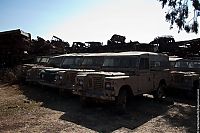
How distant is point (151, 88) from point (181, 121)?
7.18 feet

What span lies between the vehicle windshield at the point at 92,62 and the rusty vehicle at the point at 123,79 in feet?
1.16

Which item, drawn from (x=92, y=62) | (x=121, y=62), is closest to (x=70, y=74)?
(x=92, y=62)

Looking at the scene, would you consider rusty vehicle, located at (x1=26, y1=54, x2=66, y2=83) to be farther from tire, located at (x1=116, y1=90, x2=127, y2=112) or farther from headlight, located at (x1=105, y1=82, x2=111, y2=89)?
tire, located at (x1=116, y1=90, x2=127, y2=112)

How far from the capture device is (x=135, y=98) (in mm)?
11648

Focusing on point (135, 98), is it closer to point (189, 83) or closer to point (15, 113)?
point (189, 83)

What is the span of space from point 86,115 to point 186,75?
551 centimetres

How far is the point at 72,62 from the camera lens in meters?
12.6

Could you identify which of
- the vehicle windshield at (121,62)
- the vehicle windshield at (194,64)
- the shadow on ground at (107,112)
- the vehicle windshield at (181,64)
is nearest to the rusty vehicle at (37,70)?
the shadow on ground at (107,112)

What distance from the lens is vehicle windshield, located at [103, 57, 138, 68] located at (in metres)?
9.73

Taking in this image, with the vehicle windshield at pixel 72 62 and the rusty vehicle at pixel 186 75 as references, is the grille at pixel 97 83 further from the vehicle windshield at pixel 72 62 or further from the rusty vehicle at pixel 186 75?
the rusty vehicle at pixel 186 75

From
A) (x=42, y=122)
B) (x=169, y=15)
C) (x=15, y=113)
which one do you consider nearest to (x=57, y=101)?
(x=15, y=113)

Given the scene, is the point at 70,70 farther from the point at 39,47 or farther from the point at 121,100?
the point at 39,47

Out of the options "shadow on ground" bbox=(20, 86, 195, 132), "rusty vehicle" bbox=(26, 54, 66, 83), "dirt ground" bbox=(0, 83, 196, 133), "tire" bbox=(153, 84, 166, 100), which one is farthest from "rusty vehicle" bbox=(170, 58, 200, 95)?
"rusty vehicle" bbox=(26, 54, 66, 83)

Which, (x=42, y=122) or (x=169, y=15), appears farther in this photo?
(x=169, y=15)
